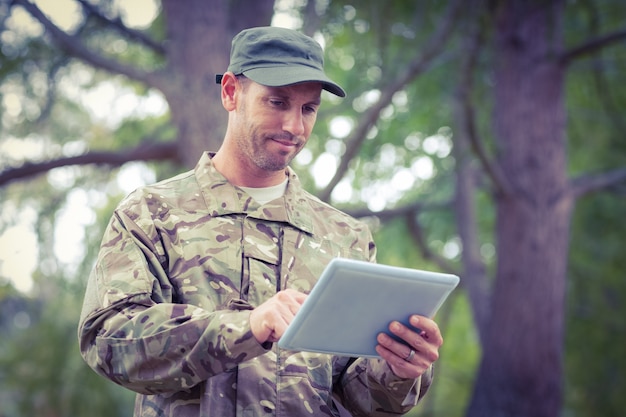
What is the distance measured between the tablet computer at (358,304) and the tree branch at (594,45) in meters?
4.71

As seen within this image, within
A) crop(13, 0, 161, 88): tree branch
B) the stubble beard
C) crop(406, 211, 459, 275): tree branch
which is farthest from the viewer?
crop(406, 211, 459, 275): tree branch

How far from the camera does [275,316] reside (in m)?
1.86

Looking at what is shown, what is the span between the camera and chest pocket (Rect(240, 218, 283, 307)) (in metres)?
2.25

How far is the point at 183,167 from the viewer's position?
18.2ft

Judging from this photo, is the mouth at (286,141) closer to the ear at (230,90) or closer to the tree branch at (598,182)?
the ear at (230,90)

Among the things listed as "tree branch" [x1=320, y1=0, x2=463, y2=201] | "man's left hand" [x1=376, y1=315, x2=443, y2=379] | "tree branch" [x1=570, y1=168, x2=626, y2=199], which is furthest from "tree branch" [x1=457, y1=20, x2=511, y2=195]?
"man's left hand" [x1=376, y1=315, x2=443, y2=379]

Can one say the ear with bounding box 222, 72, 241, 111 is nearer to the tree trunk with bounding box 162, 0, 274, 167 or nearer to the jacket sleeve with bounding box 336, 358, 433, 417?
the jacket sleeve with bounding box 336, 358, 433, 417

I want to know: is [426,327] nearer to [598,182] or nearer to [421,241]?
[598,182]

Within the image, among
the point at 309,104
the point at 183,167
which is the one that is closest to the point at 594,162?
the point at 183,167

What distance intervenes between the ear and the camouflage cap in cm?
2

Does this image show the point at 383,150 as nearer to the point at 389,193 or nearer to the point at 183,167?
the point at 389,193

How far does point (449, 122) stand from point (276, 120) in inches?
224

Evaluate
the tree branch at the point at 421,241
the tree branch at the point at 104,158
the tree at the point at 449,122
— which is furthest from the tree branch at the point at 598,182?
the tree branch at the point at 104,158

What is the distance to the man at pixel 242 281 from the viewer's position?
6.44ft
